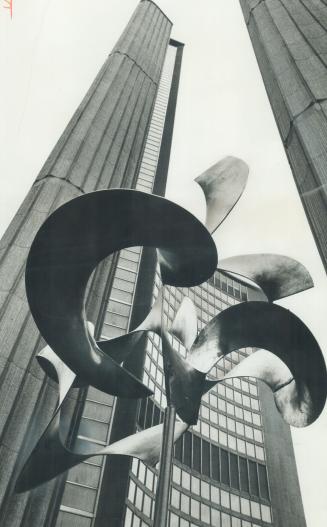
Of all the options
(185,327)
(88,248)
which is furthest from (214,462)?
(88,248)

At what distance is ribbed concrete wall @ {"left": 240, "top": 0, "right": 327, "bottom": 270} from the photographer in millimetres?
7406

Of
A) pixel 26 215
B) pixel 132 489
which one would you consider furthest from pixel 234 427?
pixel 26 215

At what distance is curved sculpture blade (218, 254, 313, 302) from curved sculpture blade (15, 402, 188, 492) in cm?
361

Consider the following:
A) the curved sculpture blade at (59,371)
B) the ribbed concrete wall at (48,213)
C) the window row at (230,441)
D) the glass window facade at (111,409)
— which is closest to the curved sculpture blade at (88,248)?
the curved sculpture blade at (59,371)

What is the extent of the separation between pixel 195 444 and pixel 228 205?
42.2m

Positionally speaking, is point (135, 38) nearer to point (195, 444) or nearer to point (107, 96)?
point (107, 96)

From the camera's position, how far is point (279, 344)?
9.07 m

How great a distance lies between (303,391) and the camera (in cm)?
892

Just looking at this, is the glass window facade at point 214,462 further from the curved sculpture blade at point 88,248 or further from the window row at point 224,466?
the curved sculpture blade at point 88,248

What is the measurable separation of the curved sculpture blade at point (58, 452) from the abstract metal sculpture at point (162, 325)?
0.02 m

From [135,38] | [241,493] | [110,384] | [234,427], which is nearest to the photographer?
[110,384]

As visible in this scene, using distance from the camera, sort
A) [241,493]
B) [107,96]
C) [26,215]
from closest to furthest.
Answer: [26,215]
[107,96]
[241,493]

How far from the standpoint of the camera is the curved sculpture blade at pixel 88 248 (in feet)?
23.5

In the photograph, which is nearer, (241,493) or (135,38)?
(135,38)
